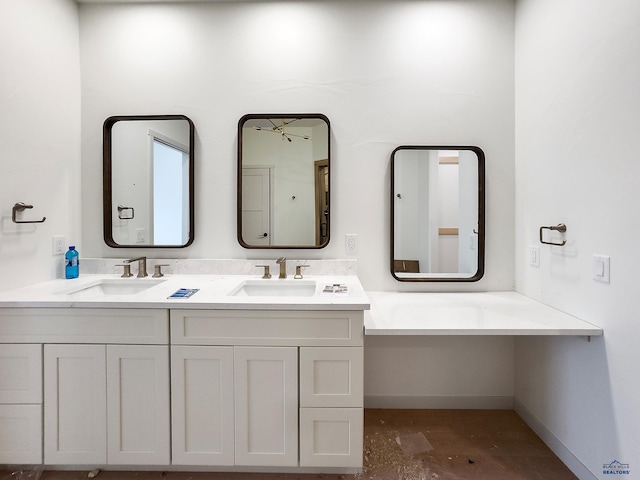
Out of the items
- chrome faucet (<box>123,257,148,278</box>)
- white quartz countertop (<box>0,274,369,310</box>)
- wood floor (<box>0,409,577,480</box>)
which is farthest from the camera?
chrome faucet (<box>123,257,148,278</box>)

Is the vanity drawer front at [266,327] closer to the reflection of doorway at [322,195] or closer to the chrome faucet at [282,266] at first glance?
the chrome faucet at [282,266]

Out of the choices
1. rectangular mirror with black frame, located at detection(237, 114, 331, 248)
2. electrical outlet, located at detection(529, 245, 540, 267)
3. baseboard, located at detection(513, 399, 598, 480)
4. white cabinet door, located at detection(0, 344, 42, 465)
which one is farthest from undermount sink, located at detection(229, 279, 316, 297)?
baseboard, located at detection(513, 399, 598, 480)

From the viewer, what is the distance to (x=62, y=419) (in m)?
1.49

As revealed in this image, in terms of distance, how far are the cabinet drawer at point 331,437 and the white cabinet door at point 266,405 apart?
47 millimetres

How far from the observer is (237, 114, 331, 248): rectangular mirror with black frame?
6.66 ft

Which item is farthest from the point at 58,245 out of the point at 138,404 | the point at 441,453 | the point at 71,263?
the point at 441,453

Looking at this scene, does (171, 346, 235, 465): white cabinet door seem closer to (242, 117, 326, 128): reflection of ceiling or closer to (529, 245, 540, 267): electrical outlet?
(242, 117, 326, 128): reflection of ceiling

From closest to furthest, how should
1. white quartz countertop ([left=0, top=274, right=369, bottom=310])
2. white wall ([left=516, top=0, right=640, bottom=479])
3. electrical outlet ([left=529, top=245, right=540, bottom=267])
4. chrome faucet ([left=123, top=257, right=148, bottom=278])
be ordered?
white wall ([left=516, top=0, right=640, bottom=479]) < white quartz countertop ([left=0, top=274, right=369, bottom=310]) < electrical outlet ([left=529, top=245, right=540, bottom=267]) < chrome faucet ([left=123, top=257, right=148, bottom=278])

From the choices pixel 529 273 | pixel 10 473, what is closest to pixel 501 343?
pixel 529 273

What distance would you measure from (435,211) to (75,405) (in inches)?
80.0

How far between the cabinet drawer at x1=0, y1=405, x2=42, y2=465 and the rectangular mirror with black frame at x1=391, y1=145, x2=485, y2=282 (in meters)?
1.87

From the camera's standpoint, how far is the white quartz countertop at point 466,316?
57.8 inches

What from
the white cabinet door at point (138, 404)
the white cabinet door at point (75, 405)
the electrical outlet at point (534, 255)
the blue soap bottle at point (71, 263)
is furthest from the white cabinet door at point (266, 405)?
the electrical outlet at point (534, 255)

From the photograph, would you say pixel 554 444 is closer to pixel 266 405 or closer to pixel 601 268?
pixel 601 268
